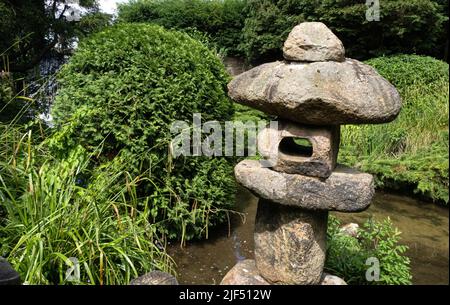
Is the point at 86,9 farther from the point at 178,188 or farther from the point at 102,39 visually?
the point at 178,188

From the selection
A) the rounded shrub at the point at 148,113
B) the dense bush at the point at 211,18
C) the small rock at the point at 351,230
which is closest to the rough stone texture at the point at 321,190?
the rounded shrub at the point at 148,113

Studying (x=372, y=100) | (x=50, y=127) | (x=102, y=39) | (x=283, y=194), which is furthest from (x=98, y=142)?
(x=372, y=100)

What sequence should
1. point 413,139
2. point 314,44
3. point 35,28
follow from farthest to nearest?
1. point 413,139
2. point 35,28
3. point 314,44

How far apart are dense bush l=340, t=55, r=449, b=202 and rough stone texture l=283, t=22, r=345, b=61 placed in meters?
3.32

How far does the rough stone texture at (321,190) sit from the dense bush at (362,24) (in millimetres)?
7042

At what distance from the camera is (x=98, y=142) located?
3713 millimetres

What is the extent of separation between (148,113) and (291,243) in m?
1.88

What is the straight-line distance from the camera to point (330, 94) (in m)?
2.08

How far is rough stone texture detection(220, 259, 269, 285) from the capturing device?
2.66m

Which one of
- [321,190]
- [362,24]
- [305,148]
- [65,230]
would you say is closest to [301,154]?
[305,148]

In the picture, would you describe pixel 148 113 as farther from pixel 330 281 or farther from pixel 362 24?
pixel 362 24

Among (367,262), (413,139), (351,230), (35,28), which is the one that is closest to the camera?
(367,262)

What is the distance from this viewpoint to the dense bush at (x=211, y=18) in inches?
464

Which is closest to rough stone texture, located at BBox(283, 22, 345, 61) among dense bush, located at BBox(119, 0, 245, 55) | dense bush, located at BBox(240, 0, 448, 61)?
dense bush, located at BBox(240, 0, 448, 61)
